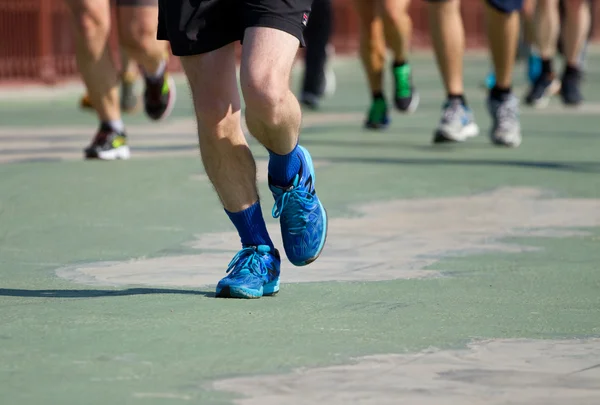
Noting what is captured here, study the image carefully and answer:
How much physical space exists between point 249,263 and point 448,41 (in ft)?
19.2

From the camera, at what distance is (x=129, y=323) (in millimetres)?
4586

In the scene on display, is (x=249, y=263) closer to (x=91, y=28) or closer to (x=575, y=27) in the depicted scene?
(x=91, y=28)

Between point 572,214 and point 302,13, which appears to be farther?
point 572,214

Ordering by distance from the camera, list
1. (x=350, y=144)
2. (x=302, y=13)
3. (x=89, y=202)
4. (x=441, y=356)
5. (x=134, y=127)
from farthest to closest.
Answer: (x=134, y=127), (x=350, y=144), (x=89, y=202), (x=302, y=13), (x=441, y=356)

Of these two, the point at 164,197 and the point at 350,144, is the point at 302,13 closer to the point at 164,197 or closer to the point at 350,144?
A: the point at 164,197

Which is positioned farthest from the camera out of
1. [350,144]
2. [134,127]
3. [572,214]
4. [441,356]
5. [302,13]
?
[134,127]

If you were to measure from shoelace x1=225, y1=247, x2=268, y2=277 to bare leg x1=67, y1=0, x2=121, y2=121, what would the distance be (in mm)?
4457

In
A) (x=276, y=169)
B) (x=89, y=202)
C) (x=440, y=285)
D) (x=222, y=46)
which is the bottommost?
(x=89, y=202)

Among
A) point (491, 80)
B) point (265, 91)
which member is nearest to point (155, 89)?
point (265, 91)

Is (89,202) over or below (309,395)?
below

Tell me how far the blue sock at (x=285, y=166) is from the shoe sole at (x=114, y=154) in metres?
4.64

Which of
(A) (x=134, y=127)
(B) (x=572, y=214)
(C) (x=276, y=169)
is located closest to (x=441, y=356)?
(C) (x=276, y=169)

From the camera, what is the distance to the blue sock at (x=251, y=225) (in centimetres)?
524

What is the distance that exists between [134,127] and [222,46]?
7.66 metres
